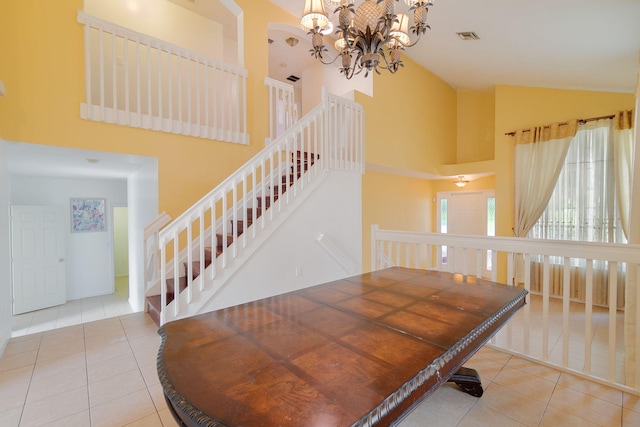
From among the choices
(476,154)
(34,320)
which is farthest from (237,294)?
(476,154)

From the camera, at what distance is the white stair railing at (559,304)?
1942 mm

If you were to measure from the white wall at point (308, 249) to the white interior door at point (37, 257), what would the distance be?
498cm

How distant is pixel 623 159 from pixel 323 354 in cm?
572

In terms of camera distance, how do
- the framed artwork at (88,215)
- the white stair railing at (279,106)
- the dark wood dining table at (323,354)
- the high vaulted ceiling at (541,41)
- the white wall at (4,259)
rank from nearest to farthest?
the dark wood dining table at (323,354) < the white wall at (4,259) < the high vaulted ceiling at (541,41) < the white stair railing at (279,106) < the framed artwork at (88,215)

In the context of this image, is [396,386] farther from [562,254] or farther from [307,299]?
[562,254]

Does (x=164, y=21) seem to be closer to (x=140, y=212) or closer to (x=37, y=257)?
(x=140, y=212)

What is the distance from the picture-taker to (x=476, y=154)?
6.54 meters

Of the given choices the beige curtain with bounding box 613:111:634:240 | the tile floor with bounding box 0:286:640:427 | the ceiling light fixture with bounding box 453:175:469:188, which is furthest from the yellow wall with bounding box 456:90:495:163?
the tile floor with bounding box 0:286:640:427

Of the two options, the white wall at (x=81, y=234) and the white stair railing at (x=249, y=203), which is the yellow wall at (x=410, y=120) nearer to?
the white stair railing at (x=249, y=203)

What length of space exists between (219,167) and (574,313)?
5.76 metres

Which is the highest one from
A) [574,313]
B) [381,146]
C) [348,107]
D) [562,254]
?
[348,107]

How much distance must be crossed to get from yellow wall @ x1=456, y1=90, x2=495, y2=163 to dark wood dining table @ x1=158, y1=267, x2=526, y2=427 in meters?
5.79

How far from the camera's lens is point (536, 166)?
4996 mm

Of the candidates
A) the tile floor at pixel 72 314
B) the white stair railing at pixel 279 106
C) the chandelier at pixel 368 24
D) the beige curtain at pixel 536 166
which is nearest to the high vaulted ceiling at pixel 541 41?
the beige curtain at pixel 536 166
